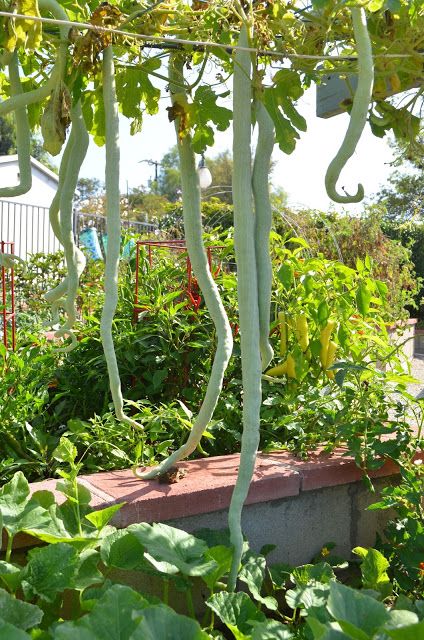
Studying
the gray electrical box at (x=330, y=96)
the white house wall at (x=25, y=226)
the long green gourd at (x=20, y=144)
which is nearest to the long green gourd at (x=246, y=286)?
the long green gourd at (x=20, y=144)

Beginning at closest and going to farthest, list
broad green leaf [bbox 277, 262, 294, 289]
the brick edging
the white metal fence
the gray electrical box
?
the brick edging
the gray electrical box
broad green leaf [bbox 277, 262, 294, 289]
the white metal fence

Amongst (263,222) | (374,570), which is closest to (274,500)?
(374,570)

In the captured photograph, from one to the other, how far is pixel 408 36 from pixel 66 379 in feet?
5.34

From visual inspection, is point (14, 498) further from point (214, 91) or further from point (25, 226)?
point (25, 226)

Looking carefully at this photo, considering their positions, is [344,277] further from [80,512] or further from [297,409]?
[80,512]

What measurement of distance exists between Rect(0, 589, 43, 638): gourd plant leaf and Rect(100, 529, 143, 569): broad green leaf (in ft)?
0.82

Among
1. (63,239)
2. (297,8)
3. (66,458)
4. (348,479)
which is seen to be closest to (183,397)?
(348,479)

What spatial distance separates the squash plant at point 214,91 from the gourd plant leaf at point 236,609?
68 mm

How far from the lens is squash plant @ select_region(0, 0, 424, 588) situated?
118 centimetres

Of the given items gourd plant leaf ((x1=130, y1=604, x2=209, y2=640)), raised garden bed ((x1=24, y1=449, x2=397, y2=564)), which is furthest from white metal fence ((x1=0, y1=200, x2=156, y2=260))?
gourd plant leaf ((x1=130, y1=604, x2=209, y2=640))

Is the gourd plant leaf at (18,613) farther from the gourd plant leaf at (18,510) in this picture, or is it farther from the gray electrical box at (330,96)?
the gray electrical box at (330,96)

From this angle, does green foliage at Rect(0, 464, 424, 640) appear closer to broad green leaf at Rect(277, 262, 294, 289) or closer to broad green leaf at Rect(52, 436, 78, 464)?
broad green leaf at Rect(52, 436, 78, 464)

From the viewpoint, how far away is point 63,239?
133 cm

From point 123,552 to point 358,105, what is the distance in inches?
35.1
